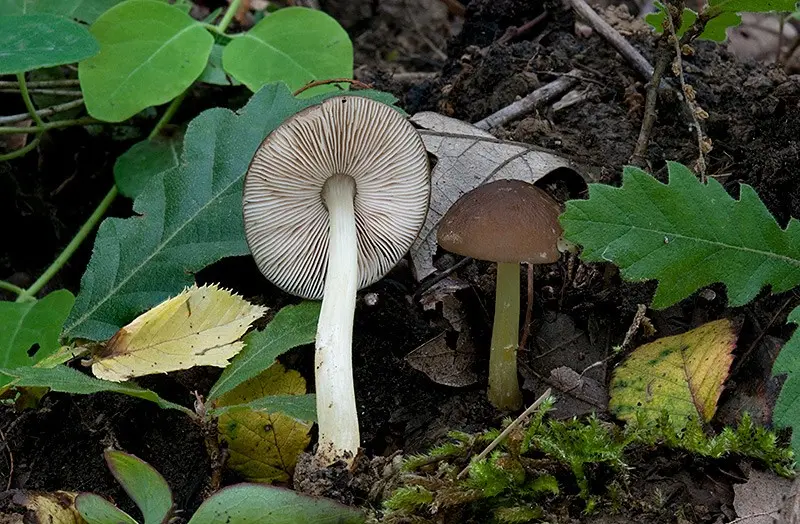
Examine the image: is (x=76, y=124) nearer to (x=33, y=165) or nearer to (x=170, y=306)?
(x=33, y=165)

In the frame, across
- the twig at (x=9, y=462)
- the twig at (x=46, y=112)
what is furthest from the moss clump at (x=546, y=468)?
the twig at (x=46, y=112)

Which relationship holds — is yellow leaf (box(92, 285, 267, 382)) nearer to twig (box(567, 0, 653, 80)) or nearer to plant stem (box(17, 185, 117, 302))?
plant stem (box(17, 185, 117, 302))

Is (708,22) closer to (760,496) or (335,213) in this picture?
(335,213)

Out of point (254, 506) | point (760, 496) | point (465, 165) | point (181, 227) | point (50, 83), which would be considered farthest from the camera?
point (50, 83)

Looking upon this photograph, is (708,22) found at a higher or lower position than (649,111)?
higher

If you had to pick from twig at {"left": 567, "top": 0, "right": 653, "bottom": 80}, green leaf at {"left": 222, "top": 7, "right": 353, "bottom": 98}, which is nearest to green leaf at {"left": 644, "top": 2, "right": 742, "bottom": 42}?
twig at {"left": 567, "top": 0, "right": 653, "bottom": 80}

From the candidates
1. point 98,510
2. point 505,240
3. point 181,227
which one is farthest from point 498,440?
point 181,227

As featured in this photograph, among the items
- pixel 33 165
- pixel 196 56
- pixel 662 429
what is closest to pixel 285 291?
pixel 196 56
